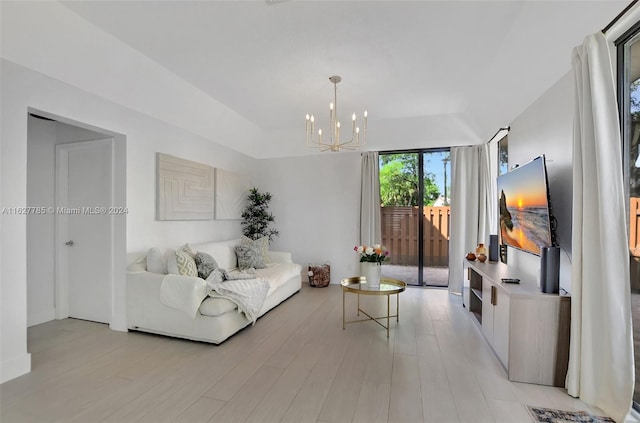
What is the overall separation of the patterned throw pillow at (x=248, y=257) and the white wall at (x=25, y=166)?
0.69 m

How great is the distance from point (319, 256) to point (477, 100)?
11.8ft

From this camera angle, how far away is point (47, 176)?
355 centimetres

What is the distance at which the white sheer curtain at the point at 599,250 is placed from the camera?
1834 millimetres

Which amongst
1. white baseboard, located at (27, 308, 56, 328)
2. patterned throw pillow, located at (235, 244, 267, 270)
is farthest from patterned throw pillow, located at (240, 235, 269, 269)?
white baseboard, located at (27, 308, 56, 328)

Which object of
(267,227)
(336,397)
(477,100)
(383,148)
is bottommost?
(336,397)

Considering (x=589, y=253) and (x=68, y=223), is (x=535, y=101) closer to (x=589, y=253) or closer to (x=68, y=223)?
(x=589, y=253)

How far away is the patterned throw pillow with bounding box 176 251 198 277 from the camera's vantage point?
3.15m

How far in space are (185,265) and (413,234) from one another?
12.5ft

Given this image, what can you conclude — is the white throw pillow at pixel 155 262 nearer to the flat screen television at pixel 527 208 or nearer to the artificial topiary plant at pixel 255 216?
the artificial topiary plant at pixel 255 216

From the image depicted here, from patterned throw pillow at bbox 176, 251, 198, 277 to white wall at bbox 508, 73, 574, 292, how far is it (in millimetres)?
3536

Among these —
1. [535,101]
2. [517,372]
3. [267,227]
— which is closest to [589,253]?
[517,372]

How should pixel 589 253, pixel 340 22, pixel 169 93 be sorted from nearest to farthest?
pixel 589 253 < pixel 340 22 < pixel 169 93

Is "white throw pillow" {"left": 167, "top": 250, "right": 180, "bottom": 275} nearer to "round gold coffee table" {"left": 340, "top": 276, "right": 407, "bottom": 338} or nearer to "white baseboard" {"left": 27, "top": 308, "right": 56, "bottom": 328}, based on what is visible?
"white baseboard" {"left": 27, "top": 308, "right": 56, "bottom": 328}

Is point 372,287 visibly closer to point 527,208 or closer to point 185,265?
point 527,208
